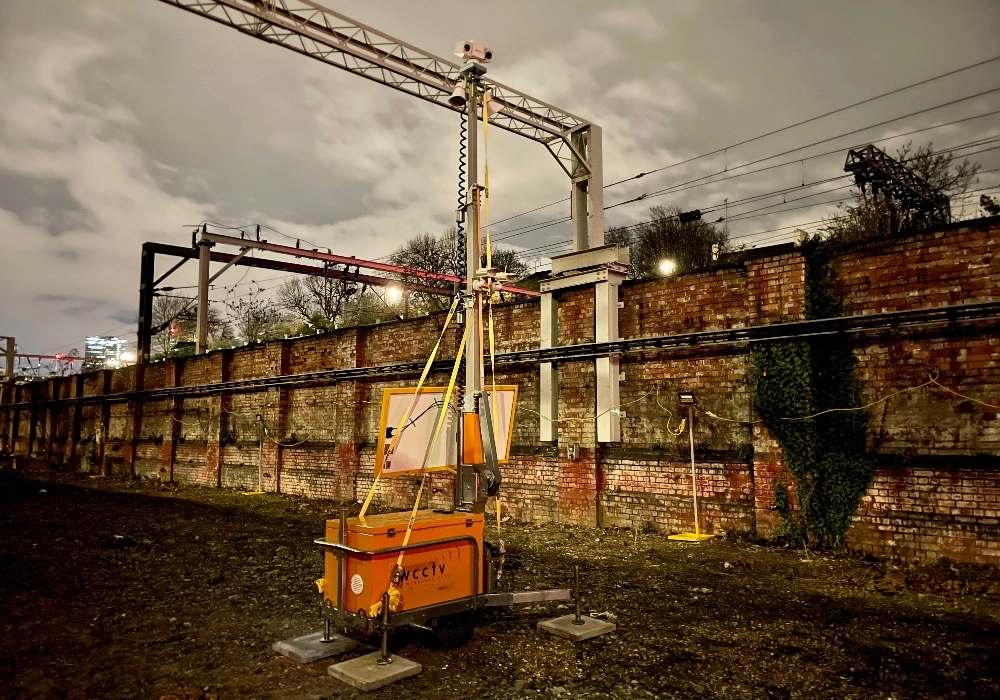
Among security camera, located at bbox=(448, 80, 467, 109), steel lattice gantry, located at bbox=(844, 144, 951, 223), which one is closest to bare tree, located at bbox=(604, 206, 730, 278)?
steel lattice gantry, located at bbox=(844, 144, 951, 223)

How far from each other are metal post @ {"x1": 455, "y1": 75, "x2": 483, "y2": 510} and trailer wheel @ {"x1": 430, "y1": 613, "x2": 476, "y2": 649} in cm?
81

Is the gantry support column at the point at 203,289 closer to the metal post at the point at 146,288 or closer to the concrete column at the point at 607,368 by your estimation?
the metal post at the point at 146,288

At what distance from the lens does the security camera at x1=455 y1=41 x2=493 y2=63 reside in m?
5.05

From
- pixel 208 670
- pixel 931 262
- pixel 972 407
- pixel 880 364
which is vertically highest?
pixel 931 262

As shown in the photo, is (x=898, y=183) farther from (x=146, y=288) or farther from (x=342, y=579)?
(x=146, y=288)

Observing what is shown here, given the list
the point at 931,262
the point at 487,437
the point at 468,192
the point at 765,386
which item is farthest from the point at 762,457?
the point at 468,192

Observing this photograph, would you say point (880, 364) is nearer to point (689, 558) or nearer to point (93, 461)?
point (689, 558)

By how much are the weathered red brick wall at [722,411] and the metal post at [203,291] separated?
8173 mm

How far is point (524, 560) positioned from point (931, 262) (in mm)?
5610

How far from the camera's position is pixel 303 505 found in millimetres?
13008

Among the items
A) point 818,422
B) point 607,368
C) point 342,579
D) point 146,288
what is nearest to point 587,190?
point 607,368

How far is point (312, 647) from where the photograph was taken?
4.45 metres

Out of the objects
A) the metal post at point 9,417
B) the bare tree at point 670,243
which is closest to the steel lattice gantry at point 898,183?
the bare tree at point 670,243

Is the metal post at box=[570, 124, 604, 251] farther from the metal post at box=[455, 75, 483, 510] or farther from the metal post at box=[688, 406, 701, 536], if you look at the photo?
the metal post at box=[455, 75, 483, 510]
